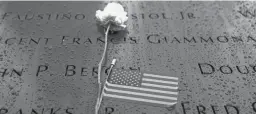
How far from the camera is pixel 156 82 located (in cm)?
138

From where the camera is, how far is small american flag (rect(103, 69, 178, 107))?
1.32 m

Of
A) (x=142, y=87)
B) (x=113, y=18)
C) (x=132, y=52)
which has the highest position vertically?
(x=113, y=18)

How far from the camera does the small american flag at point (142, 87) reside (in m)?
1.32

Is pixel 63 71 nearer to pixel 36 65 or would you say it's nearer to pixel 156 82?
pixel 36 65

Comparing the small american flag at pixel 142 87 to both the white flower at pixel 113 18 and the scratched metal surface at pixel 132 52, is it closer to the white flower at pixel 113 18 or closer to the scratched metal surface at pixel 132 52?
the scratched metal surface at pixel 132 52

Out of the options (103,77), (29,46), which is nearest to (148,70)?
(103,77)

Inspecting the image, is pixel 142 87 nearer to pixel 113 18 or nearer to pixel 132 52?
pixel 132 52

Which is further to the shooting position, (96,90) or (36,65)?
(36,65)

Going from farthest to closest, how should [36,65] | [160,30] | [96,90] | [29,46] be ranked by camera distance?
[160,30] → [29,46] → [36,65] → [96,90]

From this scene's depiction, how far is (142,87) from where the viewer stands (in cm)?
136

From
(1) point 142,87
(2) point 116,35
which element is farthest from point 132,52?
(1) point 142,87

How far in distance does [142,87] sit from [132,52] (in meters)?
0.27

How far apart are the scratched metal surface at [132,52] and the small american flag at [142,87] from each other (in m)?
0.03

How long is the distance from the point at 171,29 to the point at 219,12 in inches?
15.0
